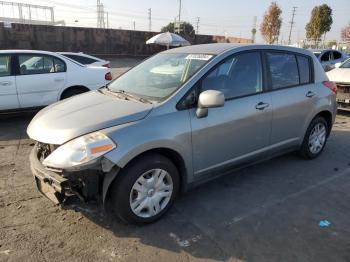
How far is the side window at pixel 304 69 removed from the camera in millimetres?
4898

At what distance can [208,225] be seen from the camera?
11.4 feet

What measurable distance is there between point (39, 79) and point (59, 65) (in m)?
0.59

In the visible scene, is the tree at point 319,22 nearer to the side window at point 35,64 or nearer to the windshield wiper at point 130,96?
the side window at point 35,64

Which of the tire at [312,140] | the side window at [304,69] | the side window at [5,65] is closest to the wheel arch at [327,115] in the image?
the tire at [312,140]

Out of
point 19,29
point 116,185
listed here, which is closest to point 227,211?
point 116,185

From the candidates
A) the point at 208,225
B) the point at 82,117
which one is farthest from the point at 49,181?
the point at 208,225

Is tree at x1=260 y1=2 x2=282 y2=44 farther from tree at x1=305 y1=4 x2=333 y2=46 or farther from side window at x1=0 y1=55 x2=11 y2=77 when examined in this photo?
side window at x1=0 y1=55 x2=11 y2=77

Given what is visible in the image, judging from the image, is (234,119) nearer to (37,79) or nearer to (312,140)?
(312,140)

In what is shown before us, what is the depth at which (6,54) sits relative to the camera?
695cm

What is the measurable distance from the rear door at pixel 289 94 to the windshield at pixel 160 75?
112 cm

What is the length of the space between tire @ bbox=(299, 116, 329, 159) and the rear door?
0.71 feet

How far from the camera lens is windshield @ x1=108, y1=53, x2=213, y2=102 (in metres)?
3.70

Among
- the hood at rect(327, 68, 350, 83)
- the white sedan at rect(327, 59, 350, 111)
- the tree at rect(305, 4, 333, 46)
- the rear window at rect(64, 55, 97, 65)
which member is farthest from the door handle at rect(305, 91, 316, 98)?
the tree at rect(305, 4, 333, 46)

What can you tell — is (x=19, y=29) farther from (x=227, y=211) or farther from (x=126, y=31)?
(x=227, y=211)
